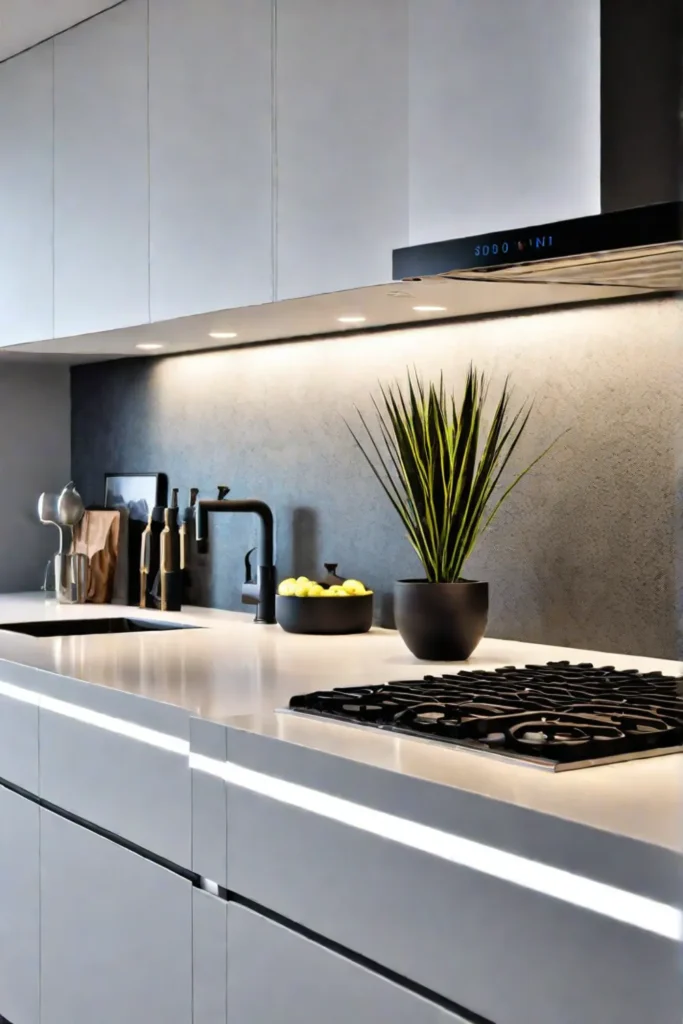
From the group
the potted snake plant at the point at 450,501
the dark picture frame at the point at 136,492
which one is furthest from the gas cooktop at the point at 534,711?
the dark picture frame at the point at 136,492

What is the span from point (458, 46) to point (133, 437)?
210 cm

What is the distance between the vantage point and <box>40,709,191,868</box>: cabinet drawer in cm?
197

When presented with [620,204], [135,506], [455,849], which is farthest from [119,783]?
[135,506]

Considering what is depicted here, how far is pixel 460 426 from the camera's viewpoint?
2.52 meters

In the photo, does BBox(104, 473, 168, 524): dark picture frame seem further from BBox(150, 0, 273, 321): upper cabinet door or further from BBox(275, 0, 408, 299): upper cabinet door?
BBox(275, 0, 408, 299): upper cabinet door

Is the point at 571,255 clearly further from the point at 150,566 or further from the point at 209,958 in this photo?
the point at 150,566

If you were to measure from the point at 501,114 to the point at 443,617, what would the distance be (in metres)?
0.90

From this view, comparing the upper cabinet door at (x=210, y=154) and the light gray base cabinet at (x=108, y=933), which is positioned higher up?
the upper cabinet door at (x=210, y=154)

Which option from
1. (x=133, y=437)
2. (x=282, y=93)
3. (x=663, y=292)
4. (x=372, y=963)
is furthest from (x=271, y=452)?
(x=372, y=963)

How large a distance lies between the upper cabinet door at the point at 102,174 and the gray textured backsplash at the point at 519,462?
448 millimetres

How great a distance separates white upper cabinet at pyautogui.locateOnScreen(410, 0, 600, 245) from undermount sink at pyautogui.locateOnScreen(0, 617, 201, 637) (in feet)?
4.58

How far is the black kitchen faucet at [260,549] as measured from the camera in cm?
311

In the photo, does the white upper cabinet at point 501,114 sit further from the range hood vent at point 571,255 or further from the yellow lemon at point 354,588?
the yellow lemon at point 354,588

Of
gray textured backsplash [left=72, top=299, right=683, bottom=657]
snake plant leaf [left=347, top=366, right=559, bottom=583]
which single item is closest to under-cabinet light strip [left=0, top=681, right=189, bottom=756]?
snake plant leaf [left=347, top=366, right=559, bottom=583]
